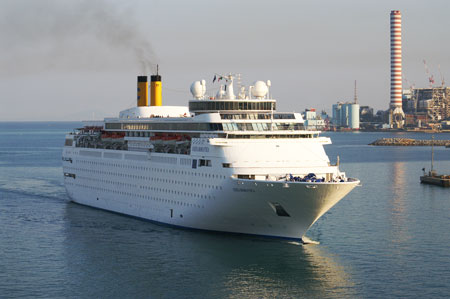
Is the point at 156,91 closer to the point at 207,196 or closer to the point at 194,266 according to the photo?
the point at 207,196

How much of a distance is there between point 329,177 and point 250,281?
29.1ft

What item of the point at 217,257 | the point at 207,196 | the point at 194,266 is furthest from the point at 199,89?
the point at 194,266

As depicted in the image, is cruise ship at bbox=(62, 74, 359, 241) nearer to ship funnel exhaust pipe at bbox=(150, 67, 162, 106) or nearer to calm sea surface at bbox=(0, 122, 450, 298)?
calm sea surface at bbox=(0, 122, 450, 298)

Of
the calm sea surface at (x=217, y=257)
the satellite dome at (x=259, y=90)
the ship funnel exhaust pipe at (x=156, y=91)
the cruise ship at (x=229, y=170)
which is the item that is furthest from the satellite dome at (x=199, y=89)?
the ship funnel exhaust pipe at (x=156, y=91)

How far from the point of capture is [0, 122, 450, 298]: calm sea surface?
101ft

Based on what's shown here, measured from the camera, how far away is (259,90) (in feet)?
141

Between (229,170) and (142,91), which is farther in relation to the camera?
(142,91)

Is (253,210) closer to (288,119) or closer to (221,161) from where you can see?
(221,161)

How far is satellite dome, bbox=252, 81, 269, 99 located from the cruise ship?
0.06m

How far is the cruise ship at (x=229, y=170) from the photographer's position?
36781 mm

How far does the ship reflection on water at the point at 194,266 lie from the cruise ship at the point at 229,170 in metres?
1.31

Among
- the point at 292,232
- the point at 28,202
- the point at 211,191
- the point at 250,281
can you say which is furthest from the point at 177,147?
the point at 28,202

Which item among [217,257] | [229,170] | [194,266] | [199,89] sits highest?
[199,89]

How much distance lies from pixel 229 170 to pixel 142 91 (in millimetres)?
18770
